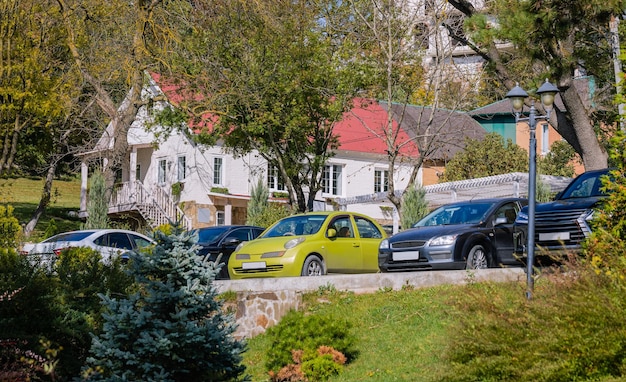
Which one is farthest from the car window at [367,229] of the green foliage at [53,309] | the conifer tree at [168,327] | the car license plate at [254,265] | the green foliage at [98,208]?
the green foliage at [98,208]

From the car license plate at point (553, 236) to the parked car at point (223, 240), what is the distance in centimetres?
785

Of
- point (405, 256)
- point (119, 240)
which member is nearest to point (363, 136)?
point (119, 240)

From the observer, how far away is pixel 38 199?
50.3 m

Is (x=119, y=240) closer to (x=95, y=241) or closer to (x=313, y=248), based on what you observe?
(x=95, y=241)

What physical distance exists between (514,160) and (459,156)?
7.55 ft

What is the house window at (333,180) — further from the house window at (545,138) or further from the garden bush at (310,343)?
the garden bush at (310,343)

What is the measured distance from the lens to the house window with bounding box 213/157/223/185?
128 ft

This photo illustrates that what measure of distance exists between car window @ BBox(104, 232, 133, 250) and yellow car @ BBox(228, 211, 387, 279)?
552 centimetres

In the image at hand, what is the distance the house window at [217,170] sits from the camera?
38969mm

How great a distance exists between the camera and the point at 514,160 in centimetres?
3853

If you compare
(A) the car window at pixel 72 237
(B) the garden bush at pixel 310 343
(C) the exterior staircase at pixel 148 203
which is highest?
(C) the exterior staircase at pixel 148 203

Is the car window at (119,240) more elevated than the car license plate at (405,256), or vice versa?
the car window at (119,240)

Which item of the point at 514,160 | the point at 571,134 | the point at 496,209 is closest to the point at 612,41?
the point at 571,134

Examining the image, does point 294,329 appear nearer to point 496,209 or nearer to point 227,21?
point 496,209
